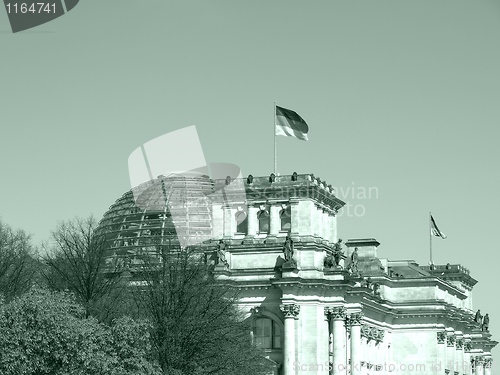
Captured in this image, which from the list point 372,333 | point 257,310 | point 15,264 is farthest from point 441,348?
point 15,264

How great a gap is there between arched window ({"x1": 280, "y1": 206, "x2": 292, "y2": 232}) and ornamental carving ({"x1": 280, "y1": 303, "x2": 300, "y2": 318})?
8.63 m

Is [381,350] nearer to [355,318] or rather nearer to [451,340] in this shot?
[451,340]

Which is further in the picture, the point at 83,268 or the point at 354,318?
the point at 354,318

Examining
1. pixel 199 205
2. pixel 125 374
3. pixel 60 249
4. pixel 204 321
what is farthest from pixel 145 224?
pixel 125 374

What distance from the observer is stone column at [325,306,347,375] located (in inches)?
4599

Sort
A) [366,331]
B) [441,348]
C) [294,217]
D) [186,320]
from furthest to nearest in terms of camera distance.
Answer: [441,348] < [366,331] < [294,217] < [186,320]

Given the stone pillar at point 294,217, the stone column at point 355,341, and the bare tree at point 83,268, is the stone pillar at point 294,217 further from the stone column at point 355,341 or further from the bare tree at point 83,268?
the bare tree at point 83,268

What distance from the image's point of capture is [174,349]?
272ft

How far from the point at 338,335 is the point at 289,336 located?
5947mm

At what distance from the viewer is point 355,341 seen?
400 ft

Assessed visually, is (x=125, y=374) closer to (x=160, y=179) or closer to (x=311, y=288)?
(x=311, y=288)

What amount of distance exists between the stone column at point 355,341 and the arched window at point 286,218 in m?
10.9
